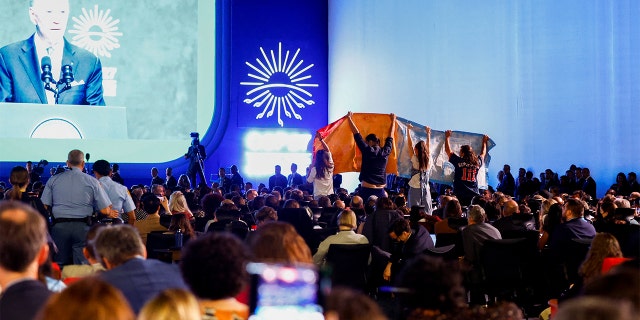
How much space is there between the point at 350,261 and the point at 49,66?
1216 centimetres

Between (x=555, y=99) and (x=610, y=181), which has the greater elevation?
(x=555, y=99)

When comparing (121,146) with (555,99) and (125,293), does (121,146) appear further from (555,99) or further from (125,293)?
(125,293)

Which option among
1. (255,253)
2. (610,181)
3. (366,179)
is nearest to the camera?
(255,253)

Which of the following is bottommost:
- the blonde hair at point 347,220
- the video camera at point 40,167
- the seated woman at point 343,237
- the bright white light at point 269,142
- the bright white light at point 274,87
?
the seated woman at point 343,237

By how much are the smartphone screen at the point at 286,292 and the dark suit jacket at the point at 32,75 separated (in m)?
16.0

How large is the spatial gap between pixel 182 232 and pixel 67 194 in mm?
949

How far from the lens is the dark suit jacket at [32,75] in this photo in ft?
56.9

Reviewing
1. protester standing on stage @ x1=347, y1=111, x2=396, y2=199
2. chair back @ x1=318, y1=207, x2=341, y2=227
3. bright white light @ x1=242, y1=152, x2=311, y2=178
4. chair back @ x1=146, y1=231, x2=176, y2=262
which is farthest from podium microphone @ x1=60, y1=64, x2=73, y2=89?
chair back @ x1=146, y1=231, x2=176, y2=262

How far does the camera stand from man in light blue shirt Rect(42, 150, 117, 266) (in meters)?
6.99

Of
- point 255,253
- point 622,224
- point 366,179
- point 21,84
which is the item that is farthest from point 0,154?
point 255,253

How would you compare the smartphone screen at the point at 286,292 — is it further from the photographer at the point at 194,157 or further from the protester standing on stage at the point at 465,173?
the photographer at the point at 194,157

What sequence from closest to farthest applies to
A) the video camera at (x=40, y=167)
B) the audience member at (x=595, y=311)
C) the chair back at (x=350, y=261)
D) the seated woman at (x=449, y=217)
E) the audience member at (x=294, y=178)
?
the audience member at (x=595, y=311)
the chair back at (x=350, y=261)
the seated woman at (x=449, y=217)
the video camera at (x=40, y=167)
the audience member at (x=294, y=178)

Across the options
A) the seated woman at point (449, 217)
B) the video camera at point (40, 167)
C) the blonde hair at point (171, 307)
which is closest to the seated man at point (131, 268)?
the blonde hair at point (171, 307)

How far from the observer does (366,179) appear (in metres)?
10.8
